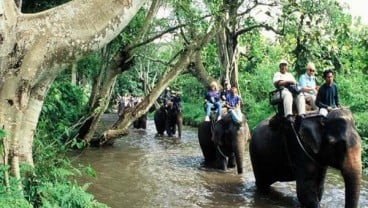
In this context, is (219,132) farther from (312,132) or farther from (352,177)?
(352,177)

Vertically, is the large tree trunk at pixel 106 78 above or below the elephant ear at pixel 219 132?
above

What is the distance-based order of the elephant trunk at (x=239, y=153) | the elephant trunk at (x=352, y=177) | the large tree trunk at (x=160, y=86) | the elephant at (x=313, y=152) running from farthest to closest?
1. the large tree trunk at (x=160, y=86)
2. the elephant trunk at (x=239, y=153)
3. the elephant at (x=313, y=152)
4. the elephant trunk at (x=352, y=177)

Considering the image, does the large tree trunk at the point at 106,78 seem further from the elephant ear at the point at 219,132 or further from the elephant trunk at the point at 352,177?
the elephant trunk at the point at 352,177

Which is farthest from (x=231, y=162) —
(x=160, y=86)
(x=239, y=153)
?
(x=160, y=86)

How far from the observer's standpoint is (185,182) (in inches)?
431

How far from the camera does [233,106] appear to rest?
41.5 ft

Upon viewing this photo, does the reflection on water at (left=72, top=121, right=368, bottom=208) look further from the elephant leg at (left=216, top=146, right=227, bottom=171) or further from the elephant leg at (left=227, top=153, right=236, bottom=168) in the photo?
the elephant leg at (left=227, top=153, right=236, bottom=168)

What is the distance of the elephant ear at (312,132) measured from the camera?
814 cm

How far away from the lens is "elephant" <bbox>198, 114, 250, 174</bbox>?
12070mm

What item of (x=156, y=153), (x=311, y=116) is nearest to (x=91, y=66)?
(x=156, y=153)

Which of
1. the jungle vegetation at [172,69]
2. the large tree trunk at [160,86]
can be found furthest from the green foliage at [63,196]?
the large tree trunk at [160,86]

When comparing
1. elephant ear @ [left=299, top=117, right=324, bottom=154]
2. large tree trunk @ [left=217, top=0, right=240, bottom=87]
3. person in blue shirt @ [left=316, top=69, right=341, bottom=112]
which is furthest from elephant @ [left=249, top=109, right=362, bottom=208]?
large tree trunk @ [left=217, top=0, right=240, bottom=87]

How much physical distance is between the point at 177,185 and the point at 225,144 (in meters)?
2.35

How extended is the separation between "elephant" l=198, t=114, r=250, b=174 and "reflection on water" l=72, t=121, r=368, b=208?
13.2 inches
